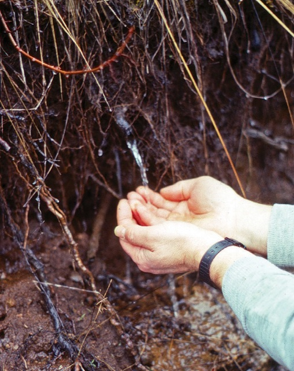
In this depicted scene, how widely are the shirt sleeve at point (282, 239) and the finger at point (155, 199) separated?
0.53 metres

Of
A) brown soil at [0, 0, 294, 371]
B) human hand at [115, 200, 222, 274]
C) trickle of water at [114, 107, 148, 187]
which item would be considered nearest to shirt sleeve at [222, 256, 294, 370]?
human hand at [115, 200, 222, 274]

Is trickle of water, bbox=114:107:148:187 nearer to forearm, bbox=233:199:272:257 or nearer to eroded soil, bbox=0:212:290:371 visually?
eroded soil, bbox=0:212:290:371

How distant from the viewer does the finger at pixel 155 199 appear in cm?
187

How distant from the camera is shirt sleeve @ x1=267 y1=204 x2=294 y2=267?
1.46 m

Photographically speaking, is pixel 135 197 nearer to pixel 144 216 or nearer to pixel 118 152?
pixel 144 216

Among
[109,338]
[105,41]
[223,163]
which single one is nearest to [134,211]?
[109,338]

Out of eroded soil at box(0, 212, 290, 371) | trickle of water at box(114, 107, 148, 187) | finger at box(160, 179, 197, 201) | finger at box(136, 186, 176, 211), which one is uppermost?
trickle of water at box(114, 107, 148, 187)

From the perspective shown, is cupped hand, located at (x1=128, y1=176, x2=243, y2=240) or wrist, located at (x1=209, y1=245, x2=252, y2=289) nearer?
wrist, located at (x1=209, y1=245, x2=252, y2=289)

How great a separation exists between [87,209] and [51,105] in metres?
0.80

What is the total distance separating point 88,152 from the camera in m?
1.98

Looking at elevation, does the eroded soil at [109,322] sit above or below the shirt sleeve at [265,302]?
below

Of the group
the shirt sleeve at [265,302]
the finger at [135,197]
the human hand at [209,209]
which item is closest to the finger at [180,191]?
the human hand at [209,209]

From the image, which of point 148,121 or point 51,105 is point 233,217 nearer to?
point 148,121

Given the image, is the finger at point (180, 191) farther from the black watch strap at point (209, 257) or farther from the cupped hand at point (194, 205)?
the black watch strap at point (209, 257)
